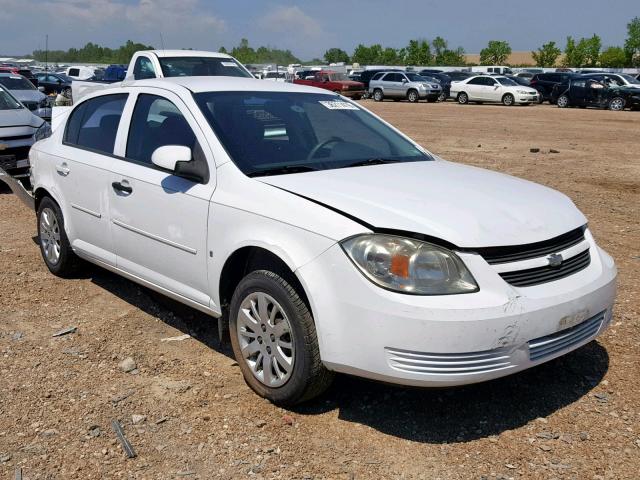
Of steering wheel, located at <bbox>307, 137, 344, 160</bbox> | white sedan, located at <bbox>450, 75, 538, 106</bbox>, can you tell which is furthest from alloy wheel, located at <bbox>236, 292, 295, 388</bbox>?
white sedan, located at <bbox>450, 75, 538, 106</bbox>

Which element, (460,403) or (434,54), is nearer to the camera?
(460,403)

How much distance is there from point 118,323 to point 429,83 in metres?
34.0

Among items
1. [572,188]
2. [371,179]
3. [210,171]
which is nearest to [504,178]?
[371,179]

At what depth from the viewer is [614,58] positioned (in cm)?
9888

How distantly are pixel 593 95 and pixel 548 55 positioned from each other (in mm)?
82268

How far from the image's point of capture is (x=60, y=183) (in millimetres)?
5637

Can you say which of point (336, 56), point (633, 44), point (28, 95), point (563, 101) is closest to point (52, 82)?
point (28, 95)

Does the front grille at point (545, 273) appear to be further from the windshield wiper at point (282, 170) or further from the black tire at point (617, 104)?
the black tire at point (617, 104)

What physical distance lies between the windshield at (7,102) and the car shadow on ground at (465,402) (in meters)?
8.97

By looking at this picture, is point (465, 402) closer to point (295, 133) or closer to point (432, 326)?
point (432, 326)

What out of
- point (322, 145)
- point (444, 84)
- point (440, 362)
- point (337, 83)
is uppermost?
point (444, 84)

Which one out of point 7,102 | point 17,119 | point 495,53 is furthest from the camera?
point 495,53

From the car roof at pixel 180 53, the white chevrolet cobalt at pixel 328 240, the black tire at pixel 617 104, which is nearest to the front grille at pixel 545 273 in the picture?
the white chevrolet cobalt at pixel 328 240

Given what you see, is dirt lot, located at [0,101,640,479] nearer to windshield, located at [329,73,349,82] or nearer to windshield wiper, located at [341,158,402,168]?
windshield wiper, located at [341,158,402,168]
